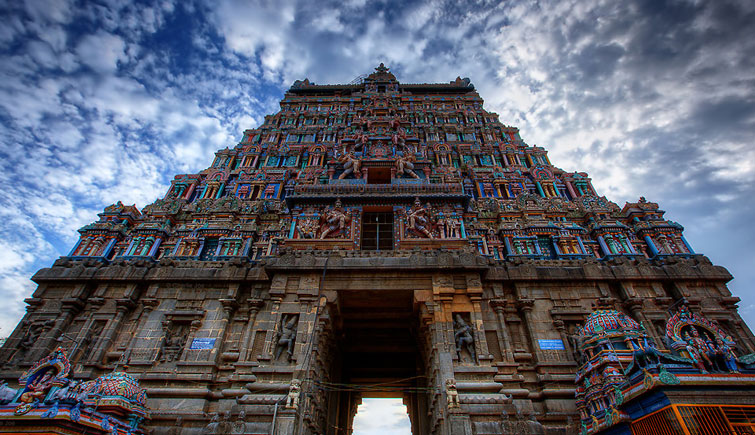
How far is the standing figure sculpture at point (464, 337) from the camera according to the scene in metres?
14.1

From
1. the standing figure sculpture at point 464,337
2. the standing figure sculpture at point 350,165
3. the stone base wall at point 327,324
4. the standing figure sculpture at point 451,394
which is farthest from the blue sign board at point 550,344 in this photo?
the standing figure sculpture at point 350,165

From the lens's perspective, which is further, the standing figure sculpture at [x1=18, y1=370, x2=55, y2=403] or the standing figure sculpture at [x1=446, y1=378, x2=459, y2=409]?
the standing figure sculpture at [x1=446, y1=378, x2=459, y2=409]

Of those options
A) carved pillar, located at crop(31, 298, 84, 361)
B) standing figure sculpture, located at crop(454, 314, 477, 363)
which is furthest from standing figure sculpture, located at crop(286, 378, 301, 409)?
carved pillar, located at crop(31, 298, 84, 361)

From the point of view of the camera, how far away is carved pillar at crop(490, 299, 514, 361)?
1476 cm

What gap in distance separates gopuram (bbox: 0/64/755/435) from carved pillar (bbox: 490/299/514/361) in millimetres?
90

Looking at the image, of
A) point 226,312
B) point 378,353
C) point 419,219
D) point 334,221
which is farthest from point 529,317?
point 226,312

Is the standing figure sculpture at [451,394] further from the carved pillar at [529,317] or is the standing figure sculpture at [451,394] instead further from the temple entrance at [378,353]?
the carved pillar at [529,317]

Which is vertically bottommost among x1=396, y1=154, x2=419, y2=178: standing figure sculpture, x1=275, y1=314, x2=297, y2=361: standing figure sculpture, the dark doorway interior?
x1=275, y1=314, x2=297, y2=361: standing figure sculpture

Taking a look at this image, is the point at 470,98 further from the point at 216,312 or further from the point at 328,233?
the point at 216,312

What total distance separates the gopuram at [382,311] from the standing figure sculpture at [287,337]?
0.09m

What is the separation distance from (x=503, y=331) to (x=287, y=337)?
9408mm

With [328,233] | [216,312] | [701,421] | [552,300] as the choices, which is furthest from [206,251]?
[701,421]

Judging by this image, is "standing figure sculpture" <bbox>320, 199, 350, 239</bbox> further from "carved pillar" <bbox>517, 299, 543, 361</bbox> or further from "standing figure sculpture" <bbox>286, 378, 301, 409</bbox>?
"carved pillar" <bbox>517, 299, 543, 361</bbox>

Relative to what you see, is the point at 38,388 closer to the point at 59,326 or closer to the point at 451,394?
the point at 59,326
